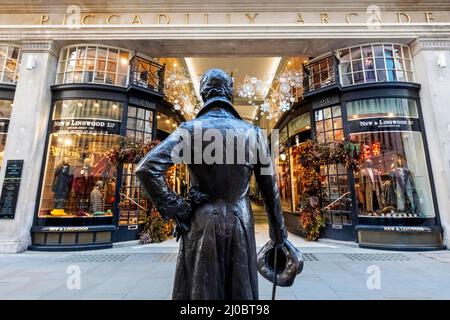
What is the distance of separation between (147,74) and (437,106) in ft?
31.9

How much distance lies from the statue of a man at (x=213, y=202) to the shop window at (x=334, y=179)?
7.19 m

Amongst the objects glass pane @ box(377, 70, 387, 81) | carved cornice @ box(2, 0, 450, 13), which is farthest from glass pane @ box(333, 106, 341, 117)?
carved cornice @ box(2, 0, 450, 13)

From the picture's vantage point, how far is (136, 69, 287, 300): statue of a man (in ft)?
4.86

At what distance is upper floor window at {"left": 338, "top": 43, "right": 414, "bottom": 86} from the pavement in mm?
5510

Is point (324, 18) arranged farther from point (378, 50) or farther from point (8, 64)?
point (8, 64)

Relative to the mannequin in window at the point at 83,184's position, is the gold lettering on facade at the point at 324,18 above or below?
above

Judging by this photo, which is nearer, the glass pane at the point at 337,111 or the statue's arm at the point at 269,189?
the statue's arm at the point at 269,189

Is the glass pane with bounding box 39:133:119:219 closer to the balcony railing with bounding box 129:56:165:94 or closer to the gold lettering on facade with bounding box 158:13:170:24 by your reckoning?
the balcony railing with bounding box 129:56:165:94

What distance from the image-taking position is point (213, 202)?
1.59 metres

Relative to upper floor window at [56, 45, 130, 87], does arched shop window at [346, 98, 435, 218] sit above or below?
below

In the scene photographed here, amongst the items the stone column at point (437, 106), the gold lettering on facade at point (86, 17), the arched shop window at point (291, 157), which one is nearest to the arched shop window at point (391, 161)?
the stone column at point (437, 106)

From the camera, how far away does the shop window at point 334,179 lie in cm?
796

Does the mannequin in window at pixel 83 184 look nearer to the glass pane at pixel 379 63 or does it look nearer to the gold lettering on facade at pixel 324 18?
the gold lettering on facade at pixel 324 18

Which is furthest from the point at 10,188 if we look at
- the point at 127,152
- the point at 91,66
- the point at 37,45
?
the point at 37,45
